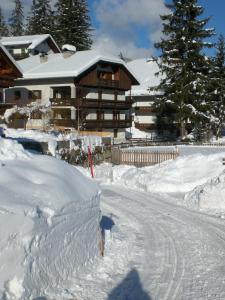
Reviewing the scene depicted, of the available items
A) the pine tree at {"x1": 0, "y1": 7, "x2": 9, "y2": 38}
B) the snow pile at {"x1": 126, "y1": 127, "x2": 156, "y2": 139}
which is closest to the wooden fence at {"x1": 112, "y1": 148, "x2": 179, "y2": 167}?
the snow pile at {"x1": 126, "y1": 127, "x2": 156, "y2": 139}

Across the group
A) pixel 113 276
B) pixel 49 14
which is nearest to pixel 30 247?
pixel 113 276

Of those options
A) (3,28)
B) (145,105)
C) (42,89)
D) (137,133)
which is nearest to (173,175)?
(42,89)

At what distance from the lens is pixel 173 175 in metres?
20.8

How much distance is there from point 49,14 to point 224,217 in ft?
243

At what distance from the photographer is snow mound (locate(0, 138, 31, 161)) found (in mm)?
9648

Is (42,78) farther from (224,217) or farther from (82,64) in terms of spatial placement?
(224,217)

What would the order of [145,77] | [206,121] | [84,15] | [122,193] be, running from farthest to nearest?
1. [84,15]
2. [145,77]
3. [206,121]
4. [122,193]

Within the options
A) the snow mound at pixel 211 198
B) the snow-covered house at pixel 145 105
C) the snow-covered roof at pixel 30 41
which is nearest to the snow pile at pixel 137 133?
the snow-covered house at pixel 145 105

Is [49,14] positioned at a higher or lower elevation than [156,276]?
higher

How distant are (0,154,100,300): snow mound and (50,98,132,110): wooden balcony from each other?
35.2m

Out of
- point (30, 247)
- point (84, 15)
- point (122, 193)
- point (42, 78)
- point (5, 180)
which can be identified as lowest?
point (122, 193)

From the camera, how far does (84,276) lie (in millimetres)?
8562

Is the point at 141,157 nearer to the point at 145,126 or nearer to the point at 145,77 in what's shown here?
the point at 145,126

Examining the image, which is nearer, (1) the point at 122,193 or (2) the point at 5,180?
(2) the point at 5,180
